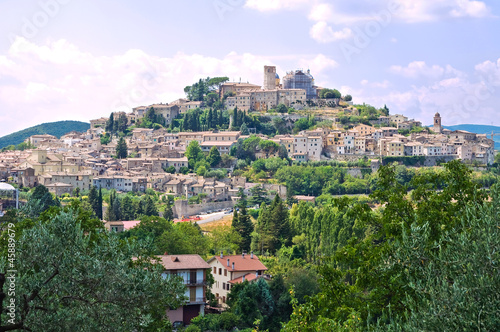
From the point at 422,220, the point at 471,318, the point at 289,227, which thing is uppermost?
the point at 422,220

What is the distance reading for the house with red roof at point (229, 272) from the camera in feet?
111

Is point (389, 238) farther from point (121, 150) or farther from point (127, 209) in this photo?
point (121, 150)

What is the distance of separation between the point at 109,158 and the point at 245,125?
17953mm

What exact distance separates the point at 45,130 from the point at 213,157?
71.3 meters

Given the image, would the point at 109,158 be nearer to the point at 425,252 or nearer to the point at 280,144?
the point at 280,144

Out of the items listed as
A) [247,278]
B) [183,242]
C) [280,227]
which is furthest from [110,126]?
[247,278]

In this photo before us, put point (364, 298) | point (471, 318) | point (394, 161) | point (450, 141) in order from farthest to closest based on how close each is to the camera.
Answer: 1. point (450, 141)
2. point (394, 161)
3. point (364, 298)
4. point (471, 318)

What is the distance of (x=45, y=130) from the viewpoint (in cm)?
14000

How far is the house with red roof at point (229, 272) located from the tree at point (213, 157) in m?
44.2

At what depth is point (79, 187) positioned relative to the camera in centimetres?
6781

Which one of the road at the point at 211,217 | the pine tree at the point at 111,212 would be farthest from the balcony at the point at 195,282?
the road at the point at 211,217

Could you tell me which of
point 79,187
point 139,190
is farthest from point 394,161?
point 79,187

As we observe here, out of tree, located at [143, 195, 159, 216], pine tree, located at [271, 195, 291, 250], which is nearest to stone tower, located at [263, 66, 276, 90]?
tree, located at [143, 195, 159, 216]

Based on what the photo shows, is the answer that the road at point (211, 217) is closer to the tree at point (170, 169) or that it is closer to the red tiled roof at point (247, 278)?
the tree at point (170, 169)
